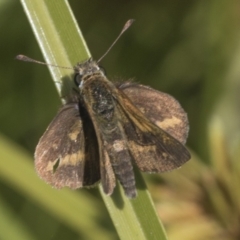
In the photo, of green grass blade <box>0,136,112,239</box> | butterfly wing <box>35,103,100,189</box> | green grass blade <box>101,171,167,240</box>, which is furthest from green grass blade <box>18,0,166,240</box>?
green grass blade <box>0,136,112,239</box>

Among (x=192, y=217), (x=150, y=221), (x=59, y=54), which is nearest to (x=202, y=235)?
(x=192, y=217)

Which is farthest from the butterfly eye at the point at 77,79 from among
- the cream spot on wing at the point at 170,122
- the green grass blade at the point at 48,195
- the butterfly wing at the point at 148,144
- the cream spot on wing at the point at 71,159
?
the green grass blade at the point at 48,195

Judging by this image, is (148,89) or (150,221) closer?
(150,221)

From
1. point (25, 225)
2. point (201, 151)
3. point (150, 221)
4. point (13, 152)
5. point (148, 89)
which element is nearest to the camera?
point (150, 221)

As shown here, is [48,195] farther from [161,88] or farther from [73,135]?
[161,88]

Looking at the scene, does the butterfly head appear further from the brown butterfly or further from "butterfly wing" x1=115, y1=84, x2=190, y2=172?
"butterfly wing" x1=115, y1=84, x2=190, y2=172

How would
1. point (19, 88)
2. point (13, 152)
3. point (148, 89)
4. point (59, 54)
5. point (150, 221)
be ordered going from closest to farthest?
point (150, 221)
point (59, 54)
point (148, 89)
point (13, 152)
point (19, 88)

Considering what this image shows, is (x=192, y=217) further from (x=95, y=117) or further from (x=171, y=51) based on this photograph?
(x=171, y=51)
